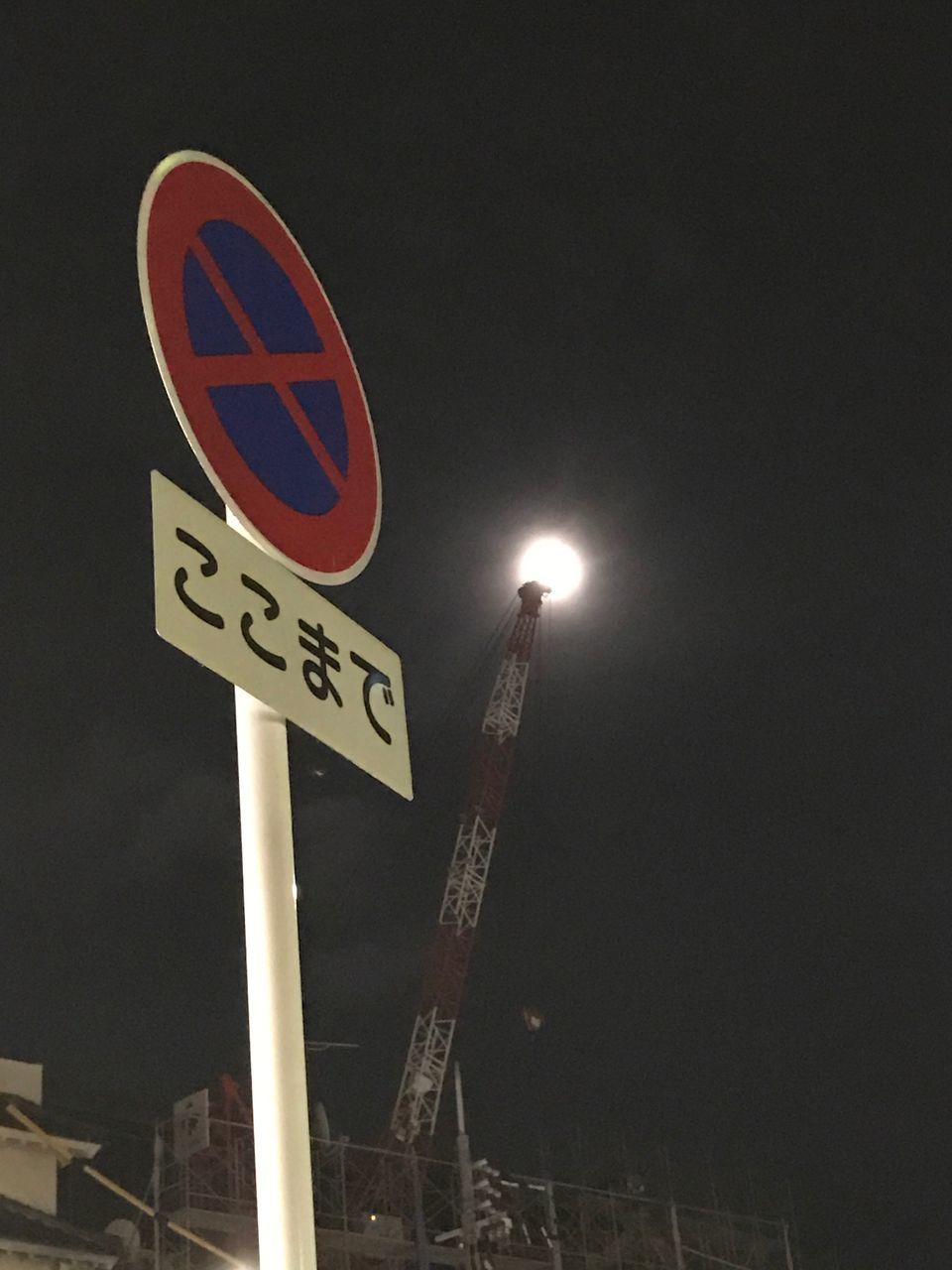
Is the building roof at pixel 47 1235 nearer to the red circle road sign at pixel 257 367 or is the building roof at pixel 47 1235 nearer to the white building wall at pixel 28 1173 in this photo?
the white building wall at pixel 28 1173

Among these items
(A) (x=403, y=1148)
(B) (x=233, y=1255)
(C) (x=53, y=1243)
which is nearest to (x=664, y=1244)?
(A) (x=403, y=1148)

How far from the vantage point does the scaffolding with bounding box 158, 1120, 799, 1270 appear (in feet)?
95.1

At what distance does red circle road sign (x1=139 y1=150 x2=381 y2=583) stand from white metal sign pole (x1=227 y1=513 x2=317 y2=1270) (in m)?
0.31

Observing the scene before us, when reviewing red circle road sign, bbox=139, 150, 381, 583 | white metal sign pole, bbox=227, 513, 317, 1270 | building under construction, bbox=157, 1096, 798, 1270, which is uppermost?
building under construction, bbox=157, 1096, 798, 1270

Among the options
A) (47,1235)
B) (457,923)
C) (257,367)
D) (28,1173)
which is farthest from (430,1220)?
(257,367)

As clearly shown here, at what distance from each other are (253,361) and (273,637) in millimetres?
478

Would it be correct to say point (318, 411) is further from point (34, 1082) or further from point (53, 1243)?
point (34, 1082)

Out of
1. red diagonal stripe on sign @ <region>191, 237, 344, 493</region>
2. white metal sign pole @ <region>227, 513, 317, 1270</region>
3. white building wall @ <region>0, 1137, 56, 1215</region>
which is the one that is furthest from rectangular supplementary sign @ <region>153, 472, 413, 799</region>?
white building wall @ <region>0, 1137, 56, 1215</region>

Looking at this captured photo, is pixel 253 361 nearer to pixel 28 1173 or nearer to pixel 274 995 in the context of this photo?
pixel 274 995

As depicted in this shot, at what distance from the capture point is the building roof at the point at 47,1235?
59.9ft

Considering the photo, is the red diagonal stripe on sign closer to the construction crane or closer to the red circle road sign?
the red circle road sign

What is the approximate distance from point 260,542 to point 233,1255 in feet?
93.6

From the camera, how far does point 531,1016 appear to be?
53.8 meters

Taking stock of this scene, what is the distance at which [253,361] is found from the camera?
2334mm
